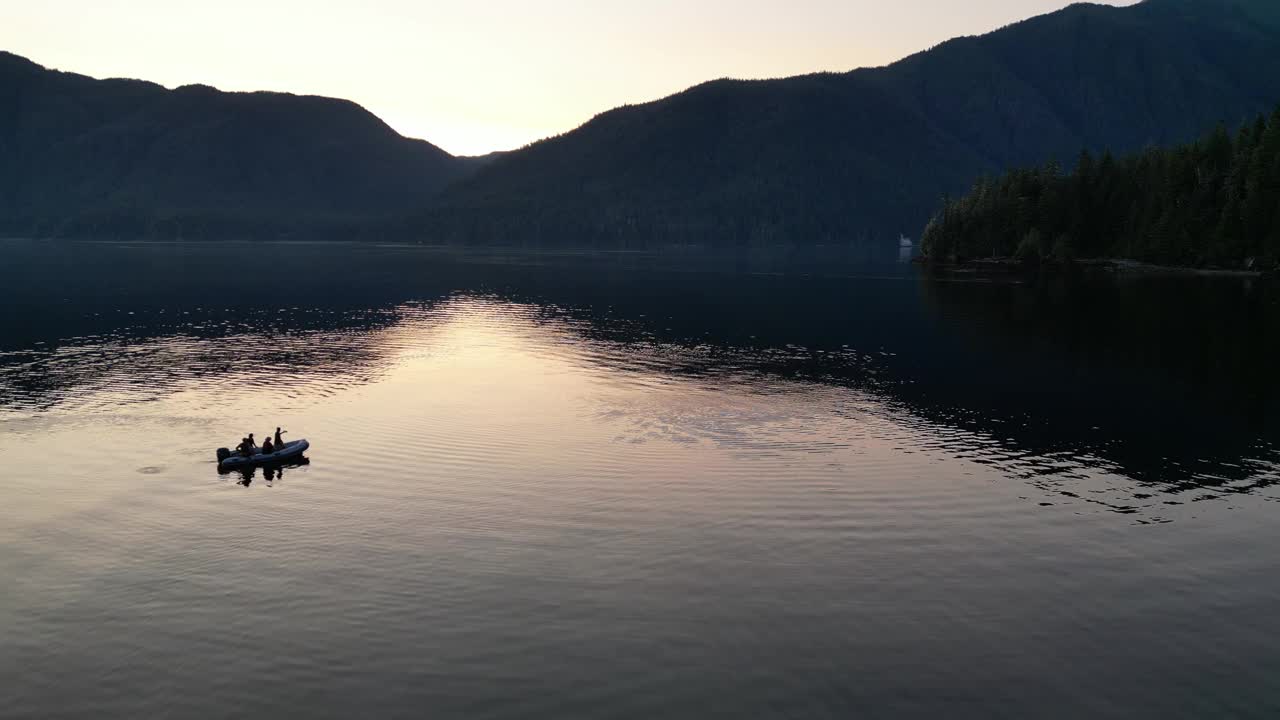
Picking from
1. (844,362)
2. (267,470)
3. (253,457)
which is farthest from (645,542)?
(844,362)

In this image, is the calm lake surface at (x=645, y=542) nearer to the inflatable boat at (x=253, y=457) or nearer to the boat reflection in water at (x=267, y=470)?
the boat reflection in water at (x=267, y=470)

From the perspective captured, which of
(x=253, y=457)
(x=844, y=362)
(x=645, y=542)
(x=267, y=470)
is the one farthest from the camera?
(x=844, y=362)

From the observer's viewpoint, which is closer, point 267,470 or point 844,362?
point 267,470

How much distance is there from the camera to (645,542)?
41875mm

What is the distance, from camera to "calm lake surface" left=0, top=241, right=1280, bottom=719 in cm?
2936

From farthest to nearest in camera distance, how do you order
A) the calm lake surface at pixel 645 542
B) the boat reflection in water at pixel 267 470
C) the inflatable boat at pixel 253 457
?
the inflatable boat at pixel 253 457, the boat reflection in water at pixel 267 470, the calm lake surface at pixel 645 542

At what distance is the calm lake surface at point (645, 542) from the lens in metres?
29.4

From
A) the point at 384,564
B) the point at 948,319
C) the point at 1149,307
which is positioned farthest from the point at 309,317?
the point at 1149,307

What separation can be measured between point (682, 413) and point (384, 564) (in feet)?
120

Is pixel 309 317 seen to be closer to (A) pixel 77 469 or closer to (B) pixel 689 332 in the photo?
(B) pixel 689 332

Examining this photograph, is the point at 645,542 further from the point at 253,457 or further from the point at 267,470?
the point at 253,457

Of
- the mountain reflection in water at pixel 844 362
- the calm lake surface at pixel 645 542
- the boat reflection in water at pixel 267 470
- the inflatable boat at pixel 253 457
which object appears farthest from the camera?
the mountain reflection in water at pixel 844 362

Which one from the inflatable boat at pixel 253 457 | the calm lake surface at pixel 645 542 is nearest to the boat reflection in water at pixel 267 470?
the inflatable boat at pixel 253 457

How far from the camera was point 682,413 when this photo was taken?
71875 mm
